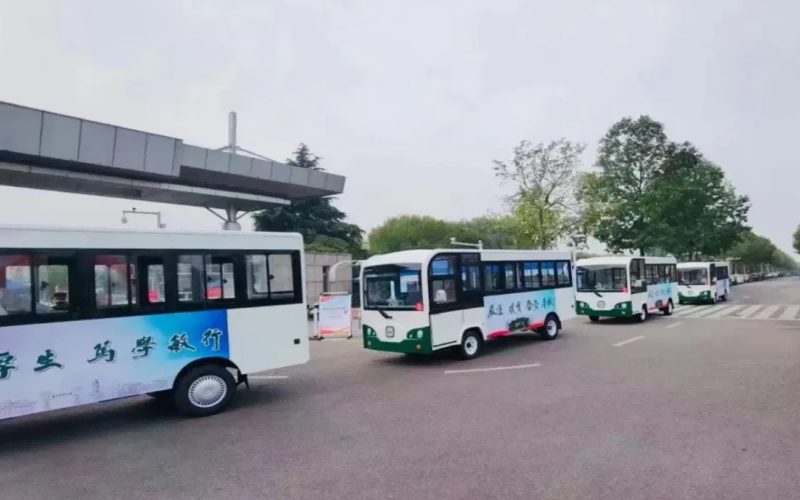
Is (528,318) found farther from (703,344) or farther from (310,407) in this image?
(310,407)

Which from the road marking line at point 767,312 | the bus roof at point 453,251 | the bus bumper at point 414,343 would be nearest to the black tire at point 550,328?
the bus roof at point 453,251

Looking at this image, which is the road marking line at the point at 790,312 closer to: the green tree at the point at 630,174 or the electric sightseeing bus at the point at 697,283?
the electric sightseeing bus at the point at 697,283

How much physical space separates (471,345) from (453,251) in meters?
2.26

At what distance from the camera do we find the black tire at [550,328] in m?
15.3

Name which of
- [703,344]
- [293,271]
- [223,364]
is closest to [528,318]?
[703,344]

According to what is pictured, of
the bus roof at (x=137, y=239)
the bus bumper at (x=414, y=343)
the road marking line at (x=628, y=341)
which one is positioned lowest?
the road marking line at (x=628, y=341)

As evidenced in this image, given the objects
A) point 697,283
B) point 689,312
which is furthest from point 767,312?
point 697,283

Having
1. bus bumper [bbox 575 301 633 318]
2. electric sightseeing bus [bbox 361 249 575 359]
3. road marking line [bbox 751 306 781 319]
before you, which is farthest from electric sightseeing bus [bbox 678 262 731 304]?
electric sightseeing bus [bbox 361 249 575 359]

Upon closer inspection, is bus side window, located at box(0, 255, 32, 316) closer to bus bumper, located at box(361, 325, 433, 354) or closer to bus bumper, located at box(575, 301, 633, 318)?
bus bumper, located at box(361, 325, 433, 354)

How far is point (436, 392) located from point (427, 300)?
2.74 metres

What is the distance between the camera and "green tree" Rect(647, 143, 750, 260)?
39.5m

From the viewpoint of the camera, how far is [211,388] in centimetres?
810

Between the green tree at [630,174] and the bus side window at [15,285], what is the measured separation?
127ft

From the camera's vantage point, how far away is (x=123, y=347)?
7324 mm
